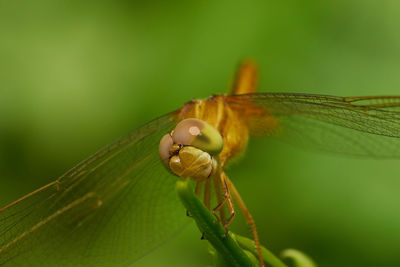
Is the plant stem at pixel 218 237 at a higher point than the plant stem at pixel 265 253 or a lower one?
higher

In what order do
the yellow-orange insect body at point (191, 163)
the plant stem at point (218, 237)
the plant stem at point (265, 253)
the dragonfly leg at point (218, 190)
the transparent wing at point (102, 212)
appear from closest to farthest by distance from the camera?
the plant stem at point (218, 237)
the plant stem at point (265, 253)
the yellow-orange insect body at point (191, 163)
the transparent wing at point (102, 212)
the dragonfly leg at point (218, 190)

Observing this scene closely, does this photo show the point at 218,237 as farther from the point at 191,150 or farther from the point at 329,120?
the point at 329,120

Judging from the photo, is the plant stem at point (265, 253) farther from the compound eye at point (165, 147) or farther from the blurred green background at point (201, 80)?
the blurred green background at point (201, 80)

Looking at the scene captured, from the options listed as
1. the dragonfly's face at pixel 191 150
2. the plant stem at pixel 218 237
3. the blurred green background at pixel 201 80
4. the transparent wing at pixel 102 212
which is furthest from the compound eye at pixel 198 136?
the blurred green background at pixel 201 80

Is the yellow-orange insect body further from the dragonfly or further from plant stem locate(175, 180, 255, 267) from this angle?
plant stem locate(175, 180, 255, 267)

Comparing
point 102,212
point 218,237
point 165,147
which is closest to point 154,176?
point 102,212

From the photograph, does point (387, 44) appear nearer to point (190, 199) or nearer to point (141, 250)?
point (141, 250)

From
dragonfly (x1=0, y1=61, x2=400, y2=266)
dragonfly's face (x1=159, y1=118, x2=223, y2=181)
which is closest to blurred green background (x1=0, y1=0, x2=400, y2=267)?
dragonfly (x1=0, y1=61, x2=400, y2=266)

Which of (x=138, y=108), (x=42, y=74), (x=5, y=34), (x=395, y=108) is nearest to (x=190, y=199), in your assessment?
(x=395, y=108)
